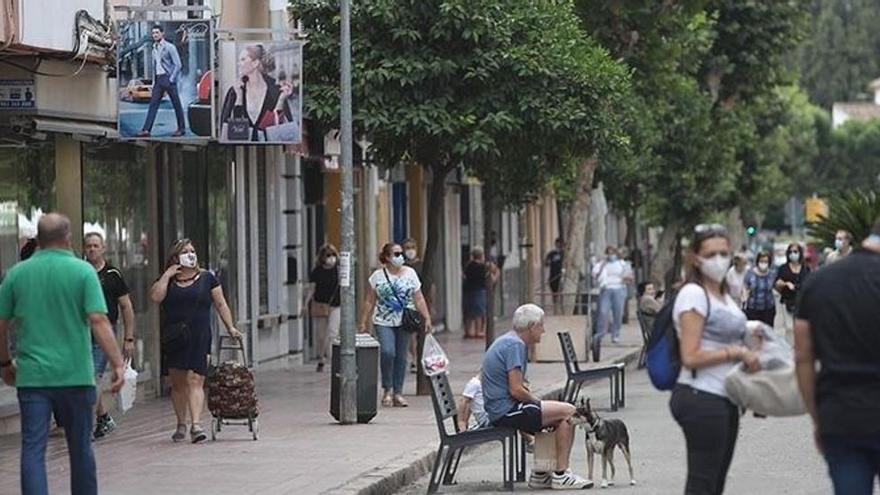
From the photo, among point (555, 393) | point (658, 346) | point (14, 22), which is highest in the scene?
point (14, 22)

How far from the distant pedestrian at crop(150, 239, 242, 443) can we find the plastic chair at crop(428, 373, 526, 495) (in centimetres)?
300

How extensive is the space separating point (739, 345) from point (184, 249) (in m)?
9.38

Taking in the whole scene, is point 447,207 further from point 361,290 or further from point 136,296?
point 136,296

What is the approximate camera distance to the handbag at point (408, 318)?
2277cm

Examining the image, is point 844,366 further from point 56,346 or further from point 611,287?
point 611,287

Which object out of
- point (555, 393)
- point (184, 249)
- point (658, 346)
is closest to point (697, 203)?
point (555, 393)

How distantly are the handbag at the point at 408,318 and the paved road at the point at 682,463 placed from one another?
96.9 inches

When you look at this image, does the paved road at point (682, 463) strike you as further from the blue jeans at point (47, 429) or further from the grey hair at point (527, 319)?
the blue jeans at point (47, 429)

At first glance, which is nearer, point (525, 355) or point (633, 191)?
point (525, 355)

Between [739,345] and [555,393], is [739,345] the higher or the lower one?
the higher one

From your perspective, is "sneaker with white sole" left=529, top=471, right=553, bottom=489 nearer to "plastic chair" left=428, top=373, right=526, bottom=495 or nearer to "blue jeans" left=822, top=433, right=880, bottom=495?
"plastic chair" left=428, top=373, right=526, bottom=495

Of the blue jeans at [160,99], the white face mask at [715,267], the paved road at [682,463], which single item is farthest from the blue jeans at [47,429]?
the blue jeans at [160,99]

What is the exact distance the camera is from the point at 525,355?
15859 millimetres

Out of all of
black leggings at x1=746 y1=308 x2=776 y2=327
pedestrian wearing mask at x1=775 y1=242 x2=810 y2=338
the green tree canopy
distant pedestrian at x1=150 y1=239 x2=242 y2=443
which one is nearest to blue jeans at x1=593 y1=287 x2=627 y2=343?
pedestrian wearing mask at x1=775 y1=242 x2=810 y2=338
